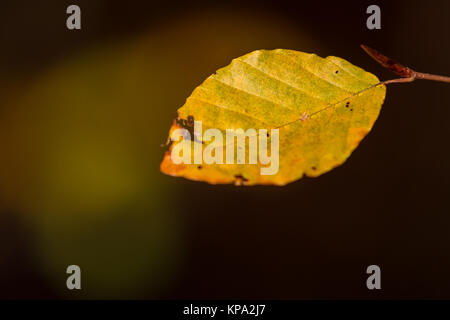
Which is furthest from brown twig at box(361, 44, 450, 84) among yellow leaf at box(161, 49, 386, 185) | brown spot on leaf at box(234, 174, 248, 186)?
brown spot on leaf at box(234, 174, 248, 186)

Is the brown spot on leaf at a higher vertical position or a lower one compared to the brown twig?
lower

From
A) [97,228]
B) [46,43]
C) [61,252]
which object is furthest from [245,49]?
[61,252]

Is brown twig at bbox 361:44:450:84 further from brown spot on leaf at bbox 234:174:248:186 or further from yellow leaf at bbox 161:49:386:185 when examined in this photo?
brown spot on leaf at bbox 234:174:248:186

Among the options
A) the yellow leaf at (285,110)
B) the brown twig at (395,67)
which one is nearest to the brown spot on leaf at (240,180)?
the yellow leaf at (285,110)

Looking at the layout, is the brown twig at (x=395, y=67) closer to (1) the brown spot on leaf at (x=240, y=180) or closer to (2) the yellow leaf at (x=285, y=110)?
(2) the yellow leaf at (x=285, y=110)

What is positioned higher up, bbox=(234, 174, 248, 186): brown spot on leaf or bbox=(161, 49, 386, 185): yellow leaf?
bbox=(161, 49, 386, 185): yellow leaf

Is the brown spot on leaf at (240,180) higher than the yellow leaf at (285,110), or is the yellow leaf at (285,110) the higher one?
the yellow leaf at (285,110)

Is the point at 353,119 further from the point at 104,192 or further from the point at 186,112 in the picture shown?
the point at 104,192

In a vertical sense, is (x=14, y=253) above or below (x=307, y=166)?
below
